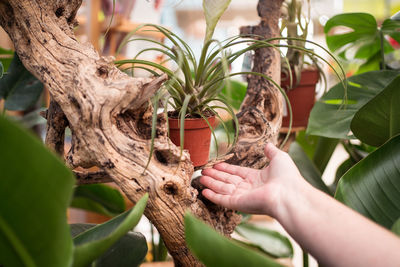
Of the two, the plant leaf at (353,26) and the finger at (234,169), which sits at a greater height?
the plant leaf at (353,26)

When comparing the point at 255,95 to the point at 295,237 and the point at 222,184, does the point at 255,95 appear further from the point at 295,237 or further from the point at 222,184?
the point at 295,237

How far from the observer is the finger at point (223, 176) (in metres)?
0.87

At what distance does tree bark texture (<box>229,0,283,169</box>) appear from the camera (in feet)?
3.24

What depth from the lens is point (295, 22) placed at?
1.30m

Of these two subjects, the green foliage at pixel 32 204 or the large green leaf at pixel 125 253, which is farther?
the large green leaf at pixel 125 253

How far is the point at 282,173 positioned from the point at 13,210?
50cm

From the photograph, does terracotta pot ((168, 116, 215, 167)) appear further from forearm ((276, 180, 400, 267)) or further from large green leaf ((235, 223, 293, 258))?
large green leaf ((235, 223, 293, 258))

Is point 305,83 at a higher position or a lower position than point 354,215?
higher

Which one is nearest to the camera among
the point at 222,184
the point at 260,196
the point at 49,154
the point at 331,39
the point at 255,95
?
the point at 49,154

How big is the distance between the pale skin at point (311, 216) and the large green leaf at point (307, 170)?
1.13 ft

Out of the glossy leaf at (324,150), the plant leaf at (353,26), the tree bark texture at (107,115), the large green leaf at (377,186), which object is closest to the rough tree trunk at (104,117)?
the tree bark texture at (107,115)

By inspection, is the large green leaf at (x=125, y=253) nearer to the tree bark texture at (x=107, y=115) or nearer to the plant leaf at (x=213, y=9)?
the tree bark texture at (x=107, y=115)

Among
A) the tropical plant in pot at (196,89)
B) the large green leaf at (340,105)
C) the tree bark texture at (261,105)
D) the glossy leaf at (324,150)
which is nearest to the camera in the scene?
the tropical plant in pot at (196,89)

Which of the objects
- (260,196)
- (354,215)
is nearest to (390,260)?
(354,215)
